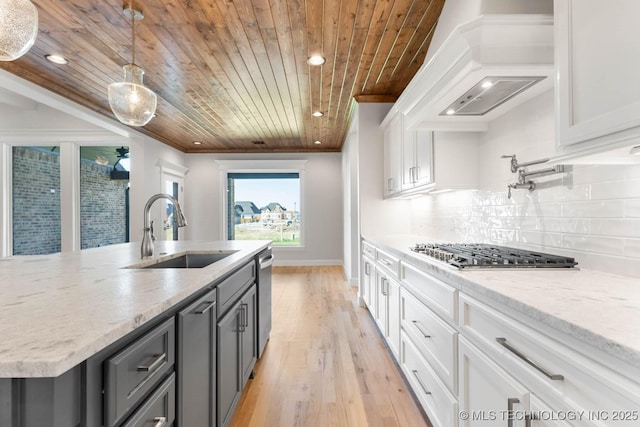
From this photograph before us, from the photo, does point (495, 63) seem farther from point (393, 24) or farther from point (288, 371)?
point (288, 371)

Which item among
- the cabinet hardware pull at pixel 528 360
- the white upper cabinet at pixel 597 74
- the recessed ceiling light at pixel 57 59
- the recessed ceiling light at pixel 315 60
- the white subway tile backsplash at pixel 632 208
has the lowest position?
the cabinet hardware pull at pixel 528 360

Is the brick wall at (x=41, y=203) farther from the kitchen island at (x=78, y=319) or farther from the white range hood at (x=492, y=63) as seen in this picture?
the white range hood at (x=492, y=63)

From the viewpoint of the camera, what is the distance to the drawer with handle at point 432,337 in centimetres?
136

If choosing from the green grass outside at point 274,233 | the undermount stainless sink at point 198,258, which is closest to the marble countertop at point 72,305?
the undermount stainless sink at point 198,258

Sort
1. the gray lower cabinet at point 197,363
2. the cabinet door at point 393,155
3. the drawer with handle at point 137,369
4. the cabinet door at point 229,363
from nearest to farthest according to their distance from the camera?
the drawer with handle at point 137,369 < the gray lower cabinet at point 197,363 < the cabinet door at point 229,363 < the cabinet door at point 393,155

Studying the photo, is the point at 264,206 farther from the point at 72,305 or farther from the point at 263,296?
the point at 72,305

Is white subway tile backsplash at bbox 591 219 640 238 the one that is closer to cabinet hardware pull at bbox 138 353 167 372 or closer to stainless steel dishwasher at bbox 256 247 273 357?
cabinet hardware pull at bbox 138 353 167 372

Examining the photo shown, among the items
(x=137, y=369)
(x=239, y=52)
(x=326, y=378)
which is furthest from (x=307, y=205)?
(x=137, y=369)

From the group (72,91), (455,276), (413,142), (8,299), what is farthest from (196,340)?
(72,91)

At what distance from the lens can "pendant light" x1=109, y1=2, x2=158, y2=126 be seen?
7.45ft

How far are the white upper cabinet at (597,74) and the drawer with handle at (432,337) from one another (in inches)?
34.7

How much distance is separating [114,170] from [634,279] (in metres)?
6.46

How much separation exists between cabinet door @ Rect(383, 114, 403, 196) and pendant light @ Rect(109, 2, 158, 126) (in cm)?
226

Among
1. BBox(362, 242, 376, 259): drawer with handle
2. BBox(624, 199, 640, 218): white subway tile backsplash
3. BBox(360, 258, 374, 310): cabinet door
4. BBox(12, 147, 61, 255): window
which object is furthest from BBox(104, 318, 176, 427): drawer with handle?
BBox(12, 147, 61, 255): window
